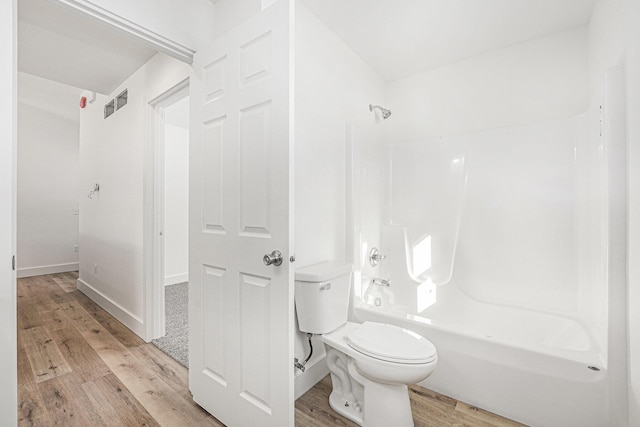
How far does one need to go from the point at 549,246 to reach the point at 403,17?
6.20ft

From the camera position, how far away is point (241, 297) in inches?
54.6

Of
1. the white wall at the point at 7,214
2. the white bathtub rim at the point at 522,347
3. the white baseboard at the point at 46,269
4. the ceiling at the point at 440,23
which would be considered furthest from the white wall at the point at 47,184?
the white bathtub rim at the point at 522,347

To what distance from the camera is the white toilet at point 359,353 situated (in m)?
1.34

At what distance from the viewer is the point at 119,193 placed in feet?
9.19

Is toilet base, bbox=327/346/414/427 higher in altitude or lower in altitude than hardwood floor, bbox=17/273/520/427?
higher

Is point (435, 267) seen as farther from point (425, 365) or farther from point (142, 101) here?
point (142, 101)

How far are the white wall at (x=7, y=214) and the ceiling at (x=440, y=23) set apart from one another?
4.86 ft

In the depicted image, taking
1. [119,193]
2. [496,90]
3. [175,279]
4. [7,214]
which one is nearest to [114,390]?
[7,214]

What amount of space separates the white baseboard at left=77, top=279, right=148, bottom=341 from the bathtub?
6.13ft

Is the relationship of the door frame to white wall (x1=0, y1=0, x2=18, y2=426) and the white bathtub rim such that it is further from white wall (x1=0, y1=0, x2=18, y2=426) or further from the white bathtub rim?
the white bathtub rim

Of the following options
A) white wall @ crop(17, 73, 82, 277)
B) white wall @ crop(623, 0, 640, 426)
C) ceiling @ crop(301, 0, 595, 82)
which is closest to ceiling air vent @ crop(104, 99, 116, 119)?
white wall @ crop(17, 73, 82, 277)

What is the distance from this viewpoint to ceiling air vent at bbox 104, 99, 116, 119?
298cm

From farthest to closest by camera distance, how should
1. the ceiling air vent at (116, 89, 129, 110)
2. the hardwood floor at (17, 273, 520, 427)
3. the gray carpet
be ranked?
the ceiling air vent at (116, 89, 129, 110), the gray carpet, the hardwood floor at (17, 273, 520, 427)

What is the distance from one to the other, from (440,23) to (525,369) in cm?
217
